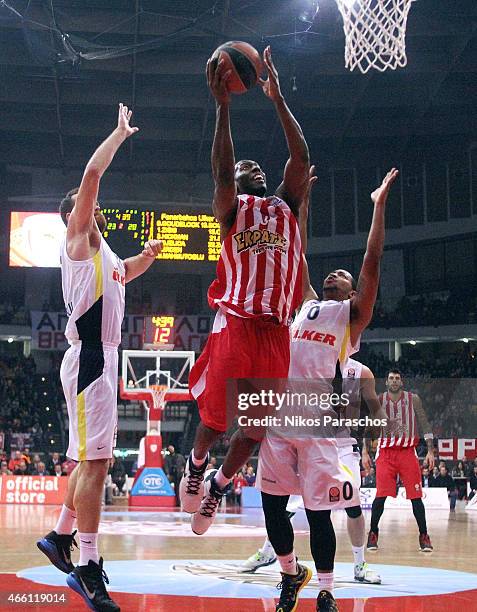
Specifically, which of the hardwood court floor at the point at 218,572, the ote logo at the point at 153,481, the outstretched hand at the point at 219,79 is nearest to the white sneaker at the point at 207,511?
the hardwood court floor at the point at 218,572

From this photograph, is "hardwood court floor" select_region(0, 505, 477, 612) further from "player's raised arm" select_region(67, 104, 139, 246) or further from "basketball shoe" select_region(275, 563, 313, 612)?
"player's raised arm" select_region(67, 104, 139, 246)

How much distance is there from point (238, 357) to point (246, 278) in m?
0.43

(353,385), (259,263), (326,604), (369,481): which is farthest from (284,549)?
(369,481)

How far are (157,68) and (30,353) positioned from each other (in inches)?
531

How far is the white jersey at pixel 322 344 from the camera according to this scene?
5.12 metres

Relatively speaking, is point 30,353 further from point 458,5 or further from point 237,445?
point 237,445

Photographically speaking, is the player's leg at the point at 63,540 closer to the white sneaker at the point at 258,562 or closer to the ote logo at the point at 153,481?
the white sneaker at the point at 258,562

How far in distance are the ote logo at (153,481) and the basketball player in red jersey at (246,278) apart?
14.5 metres

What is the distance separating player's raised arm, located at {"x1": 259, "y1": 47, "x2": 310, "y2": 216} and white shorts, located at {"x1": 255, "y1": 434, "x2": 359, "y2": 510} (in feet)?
4.35

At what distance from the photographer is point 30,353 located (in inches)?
1246

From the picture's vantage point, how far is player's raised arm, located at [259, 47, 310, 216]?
4.65 metres

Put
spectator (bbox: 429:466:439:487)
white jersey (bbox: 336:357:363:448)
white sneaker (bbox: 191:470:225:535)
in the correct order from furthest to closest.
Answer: spectator (bbox: 429:466:439:487) < white jersey (bbox: 336:357:363:448) < white sneaker (bbox: 191:470:225:535)

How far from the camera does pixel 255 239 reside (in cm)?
461

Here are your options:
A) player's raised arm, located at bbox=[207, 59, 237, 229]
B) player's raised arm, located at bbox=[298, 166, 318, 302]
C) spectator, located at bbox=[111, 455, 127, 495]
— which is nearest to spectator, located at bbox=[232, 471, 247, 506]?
spectator, located at bbox=[111, 455, 127, 495]
